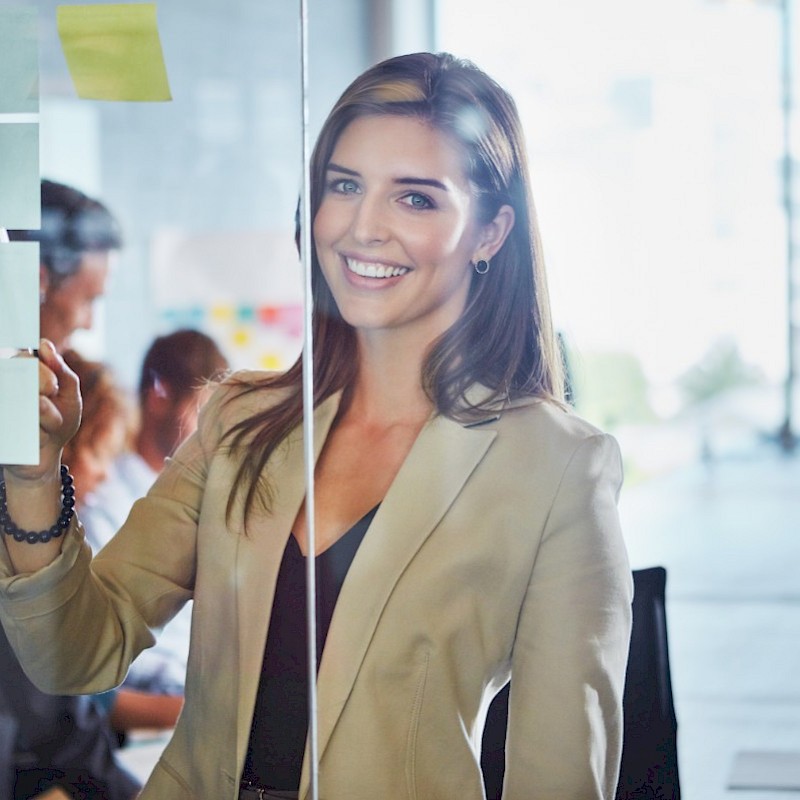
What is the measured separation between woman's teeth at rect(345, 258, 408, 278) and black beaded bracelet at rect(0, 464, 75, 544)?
0.62 meters

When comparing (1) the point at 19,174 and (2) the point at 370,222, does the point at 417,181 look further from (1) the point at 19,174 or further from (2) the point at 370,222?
(1) the point at 19,174

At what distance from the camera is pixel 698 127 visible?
193 cm

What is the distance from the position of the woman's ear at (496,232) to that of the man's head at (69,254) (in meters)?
0.68

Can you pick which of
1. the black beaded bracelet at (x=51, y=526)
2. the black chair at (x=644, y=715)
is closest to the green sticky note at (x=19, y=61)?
the black beaded bracelet at (x=51, y=526)

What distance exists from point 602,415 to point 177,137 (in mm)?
883

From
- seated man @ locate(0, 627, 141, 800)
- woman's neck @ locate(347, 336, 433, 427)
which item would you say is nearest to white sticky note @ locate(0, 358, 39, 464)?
seated man @ locate(0, 627, 141, 800)

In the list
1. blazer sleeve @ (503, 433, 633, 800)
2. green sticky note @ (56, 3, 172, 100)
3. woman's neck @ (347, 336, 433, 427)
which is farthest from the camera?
green sticky note @ (56, 3, 172, 100)

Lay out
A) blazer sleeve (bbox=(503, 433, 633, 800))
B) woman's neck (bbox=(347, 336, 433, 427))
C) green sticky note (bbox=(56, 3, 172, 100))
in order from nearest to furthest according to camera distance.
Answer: blazer sleeve (bbox=(503, 433, 633, 800)), woman's neck (bbox=(347, 336, 433, 427)), green sticky note (bbox=(56, 3, 172, 100))

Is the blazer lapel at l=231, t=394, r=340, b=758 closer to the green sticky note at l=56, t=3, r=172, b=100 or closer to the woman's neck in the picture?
the woman's neck

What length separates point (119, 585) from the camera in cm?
185

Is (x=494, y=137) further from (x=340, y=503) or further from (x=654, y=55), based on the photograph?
(x=340, y=503)

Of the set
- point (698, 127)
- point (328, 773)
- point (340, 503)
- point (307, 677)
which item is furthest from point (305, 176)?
point (328, 773)

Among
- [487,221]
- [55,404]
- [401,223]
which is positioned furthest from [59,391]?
[487,221]

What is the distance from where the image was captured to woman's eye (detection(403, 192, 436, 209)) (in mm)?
1753
